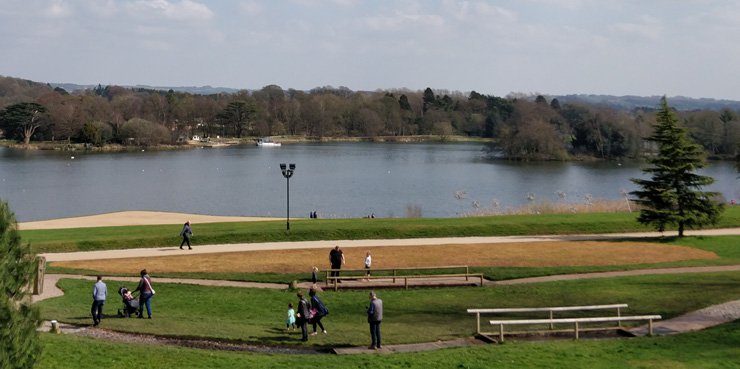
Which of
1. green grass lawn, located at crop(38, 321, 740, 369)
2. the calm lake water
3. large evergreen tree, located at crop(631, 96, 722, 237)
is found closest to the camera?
green grass lawn, located at crop(38, 321, 740, 369)

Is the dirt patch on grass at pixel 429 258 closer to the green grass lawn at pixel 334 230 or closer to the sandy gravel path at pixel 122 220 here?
the green grass lawn at pixel 334 230

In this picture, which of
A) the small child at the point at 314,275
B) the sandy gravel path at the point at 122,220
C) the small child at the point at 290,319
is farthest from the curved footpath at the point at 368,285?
the sandy gravel path at the point at 122,220

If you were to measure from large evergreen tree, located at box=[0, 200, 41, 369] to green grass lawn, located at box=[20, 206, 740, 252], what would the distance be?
22.8m

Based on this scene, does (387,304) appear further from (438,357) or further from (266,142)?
(266,142)

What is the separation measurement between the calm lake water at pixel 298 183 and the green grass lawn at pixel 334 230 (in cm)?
1212

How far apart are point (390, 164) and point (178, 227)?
8101 centimetres

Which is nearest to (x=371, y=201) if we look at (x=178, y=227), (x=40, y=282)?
(x=178, y=227)

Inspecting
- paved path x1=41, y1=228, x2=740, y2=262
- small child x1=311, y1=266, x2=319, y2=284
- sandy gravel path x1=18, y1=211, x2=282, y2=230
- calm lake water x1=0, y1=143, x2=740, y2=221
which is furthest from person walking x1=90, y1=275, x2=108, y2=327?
calm lake water x1=0, y1=143, x2=740, y2=221

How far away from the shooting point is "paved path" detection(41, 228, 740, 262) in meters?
32.6

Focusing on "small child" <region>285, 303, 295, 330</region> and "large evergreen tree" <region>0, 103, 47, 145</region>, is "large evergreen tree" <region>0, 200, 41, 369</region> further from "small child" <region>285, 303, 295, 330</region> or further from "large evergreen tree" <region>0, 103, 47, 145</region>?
"large evergreen tree" <region>0, 103, 47, 145</region>

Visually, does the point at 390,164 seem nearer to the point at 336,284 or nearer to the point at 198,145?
the point at 198,145

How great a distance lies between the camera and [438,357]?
16094mm

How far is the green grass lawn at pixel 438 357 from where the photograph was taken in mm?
15195

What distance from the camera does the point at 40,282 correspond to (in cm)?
2339
